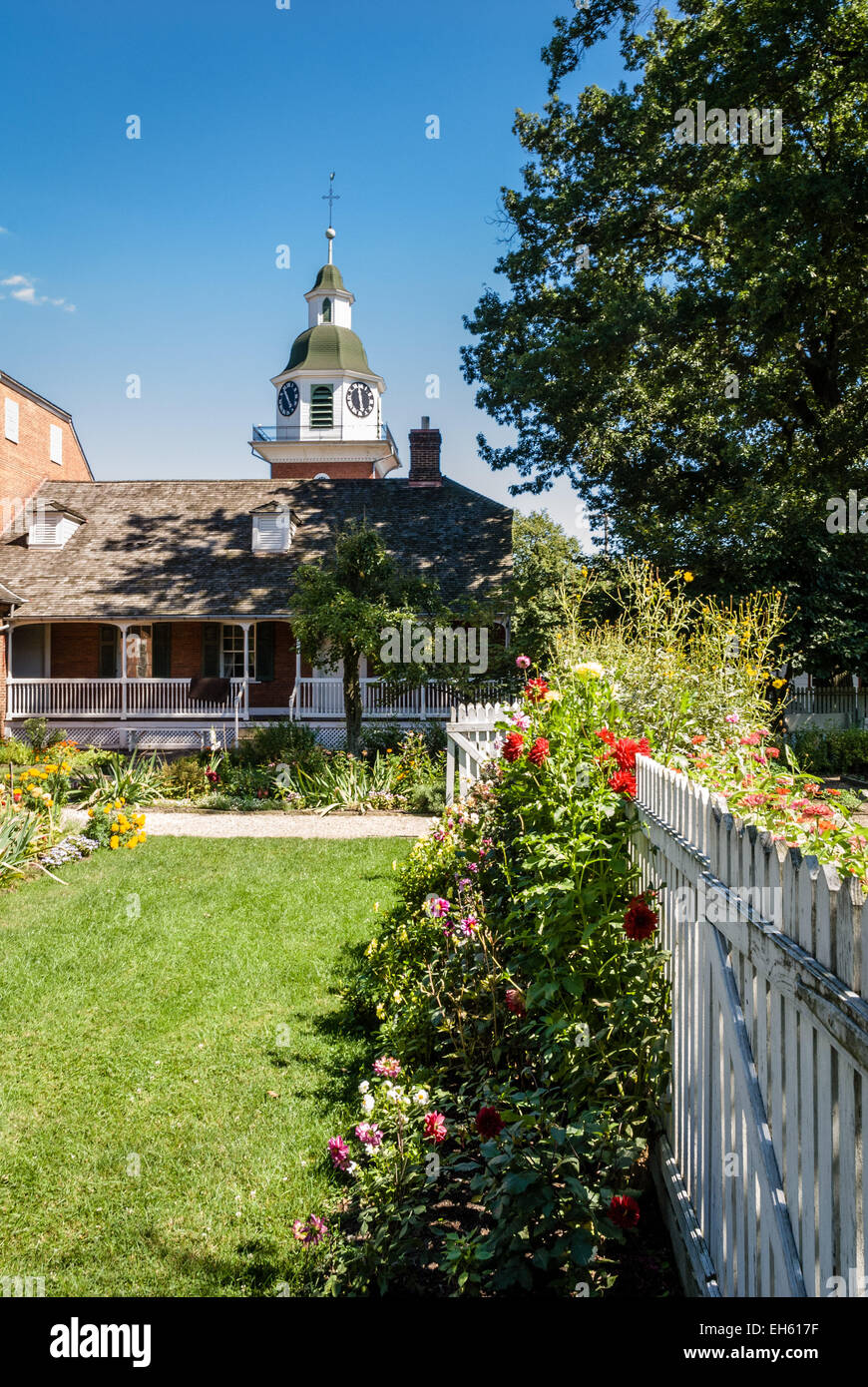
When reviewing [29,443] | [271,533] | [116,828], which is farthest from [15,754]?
[29,443]

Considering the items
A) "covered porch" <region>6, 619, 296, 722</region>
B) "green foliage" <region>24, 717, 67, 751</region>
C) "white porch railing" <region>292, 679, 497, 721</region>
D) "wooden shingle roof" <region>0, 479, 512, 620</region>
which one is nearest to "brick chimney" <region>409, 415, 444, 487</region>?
"wooden shingle roof" <region>0, 479, 512, 620</region>

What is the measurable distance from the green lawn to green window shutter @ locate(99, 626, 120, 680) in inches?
581

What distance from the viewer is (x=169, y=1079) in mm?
4609

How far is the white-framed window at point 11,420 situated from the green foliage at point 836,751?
71.4ft

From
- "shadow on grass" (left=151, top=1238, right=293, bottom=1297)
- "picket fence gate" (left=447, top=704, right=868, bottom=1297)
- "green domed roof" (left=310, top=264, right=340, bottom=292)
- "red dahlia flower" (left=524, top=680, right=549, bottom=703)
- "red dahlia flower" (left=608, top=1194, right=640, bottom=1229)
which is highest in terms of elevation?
"green domed roof" (left=310, top=264, right=340, bottom=292)

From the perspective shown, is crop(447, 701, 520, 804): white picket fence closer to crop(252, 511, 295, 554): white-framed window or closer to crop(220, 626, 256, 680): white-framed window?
crop(220, 626, 256, 680): white-framed window

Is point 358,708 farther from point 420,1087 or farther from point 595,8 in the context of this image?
point 595,8

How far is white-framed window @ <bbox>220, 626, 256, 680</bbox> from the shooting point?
864 inches

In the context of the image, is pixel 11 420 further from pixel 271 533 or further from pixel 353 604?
pixel 353 604

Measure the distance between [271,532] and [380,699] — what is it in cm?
647

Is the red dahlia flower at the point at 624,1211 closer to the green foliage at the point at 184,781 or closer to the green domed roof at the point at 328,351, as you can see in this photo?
the green foliage at the point at 184,781

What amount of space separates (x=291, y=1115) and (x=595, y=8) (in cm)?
2117
